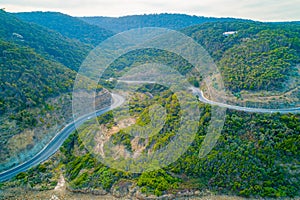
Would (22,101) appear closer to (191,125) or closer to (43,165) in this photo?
(43,165)

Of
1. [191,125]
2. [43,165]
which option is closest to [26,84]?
[43,165]

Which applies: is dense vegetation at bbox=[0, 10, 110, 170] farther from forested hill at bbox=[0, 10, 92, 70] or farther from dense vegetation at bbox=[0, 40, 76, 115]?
forested hill at bbox=[0, 10, 92, 70]

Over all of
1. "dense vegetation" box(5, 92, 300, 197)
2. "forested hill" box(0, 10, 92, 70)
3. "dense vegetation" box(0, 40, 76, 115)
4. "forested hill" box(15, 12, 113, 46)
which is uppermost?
"forested hill" box(15, 12, 113, 46)

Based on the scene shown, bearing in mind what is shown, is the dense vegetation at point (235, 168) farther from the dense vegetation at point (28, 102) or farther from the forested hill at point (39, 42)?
the forested hill at point (39, 42)

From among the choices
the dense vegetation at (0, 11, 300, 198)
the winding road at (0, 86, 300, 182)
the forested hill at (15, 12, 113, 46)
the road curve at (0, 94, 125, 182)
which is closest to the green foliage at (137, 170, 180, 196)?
the dense vegetation at (0, 11, 300, 198)

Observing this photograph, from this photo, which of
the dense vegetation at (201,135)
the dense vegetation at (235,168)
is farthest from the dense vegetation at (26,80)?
the dense vegetation at (235,168)

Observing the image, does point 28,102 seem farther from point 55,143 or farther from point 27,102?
point 55,143
